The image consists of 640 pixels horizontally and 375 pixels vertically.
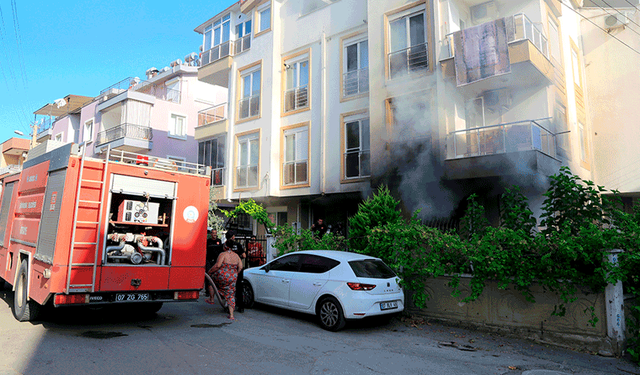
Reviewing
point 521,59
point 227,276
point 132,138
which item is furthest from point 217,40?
point 227,276

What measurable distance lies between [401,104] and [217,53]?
11.0 meters

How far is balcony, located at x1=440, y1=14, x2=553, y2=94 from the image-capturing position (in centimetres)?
1104

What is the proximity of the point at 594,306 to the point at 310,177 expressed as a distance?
1031 cm

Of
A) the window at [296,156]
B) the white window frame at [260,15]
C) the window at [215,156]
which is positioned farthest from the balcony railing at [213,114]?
the window at [296,156]

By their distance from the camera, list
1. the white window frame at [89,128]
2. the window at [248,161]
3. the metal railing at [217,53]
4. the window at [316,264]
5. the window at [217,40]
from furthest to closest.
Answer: the white window frame at [89,128]
the window at [217,40]
the metal railing at [217,53]
the window at [248,161]
the window at [316,264]

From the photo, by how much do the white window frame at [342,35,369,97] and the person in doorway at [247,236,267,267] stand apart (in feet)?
19.9

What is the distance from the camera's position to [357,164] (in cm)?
1417

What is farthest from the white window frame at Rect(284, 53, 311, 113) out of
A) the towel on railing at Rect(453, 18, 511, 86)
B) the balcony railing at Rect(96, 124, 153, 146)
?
the balcony railing at Rect(96, 124, 153, 146)

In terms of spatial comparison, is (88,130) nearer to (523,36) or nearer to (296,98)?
(296,98)

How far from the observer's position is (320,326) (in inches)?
306

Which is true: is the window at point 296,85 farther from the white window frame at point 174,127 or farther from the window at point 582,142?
the white window frame at point 174,127

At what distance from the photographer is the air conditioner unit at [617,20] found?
48.5 feet

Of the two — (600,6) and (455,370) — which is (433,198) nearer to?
(455,370)

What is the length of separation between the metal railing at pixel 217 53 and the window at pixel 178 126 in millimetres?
7389
